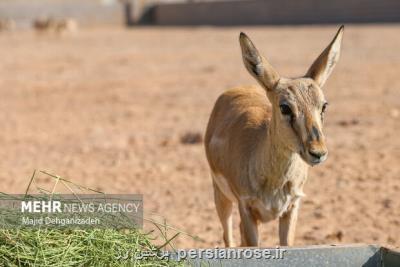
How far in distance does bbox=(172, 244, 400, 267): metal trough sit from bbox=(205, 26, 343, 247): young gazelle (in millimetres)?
670

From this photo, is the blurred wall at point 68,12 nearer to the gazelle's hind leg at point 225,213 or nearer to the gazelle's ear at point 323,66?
the gazelle's hind leg at point 225,213

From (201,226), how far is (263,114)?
180 cm

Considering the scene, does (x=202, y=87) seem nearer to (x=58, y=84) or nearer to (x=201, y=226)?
(x=58, y=84)

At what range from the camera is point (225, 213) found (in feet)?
21.6

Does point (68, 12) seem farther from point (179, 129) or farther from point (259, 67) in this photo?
point (259, 67)

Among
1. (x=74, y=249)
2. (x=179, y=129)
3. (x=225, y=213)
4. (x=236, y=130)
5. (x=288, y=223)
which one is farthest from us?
(x=179, y=129)

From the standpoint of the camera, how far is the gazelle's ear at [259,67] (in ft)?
18.2

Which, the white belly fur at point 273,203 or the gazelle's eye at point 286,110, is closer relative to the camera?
the gazelle's eye at point 286,110

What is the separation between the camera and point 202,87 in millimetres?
17953

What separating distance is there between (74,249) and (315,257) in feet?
3.94

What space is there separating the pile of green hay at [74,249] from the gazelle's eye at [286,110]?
131cm

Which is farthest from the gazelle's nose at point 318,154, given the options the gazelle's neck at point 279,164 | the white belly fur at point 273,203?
the white belly fur at point 273,203

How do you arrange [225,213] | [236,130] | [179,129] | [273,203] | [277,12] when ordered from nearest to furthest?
[273,203]
[236,130]
[225,213]
[179,129]
[277,12]

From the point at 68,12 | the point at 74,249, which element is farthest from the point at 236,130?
the point at 68,12
